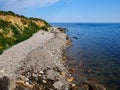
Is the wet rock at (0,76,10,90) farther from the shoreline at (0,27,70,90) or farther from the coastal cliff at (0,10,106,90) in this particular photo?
the shoreline at (0,27,70,90)

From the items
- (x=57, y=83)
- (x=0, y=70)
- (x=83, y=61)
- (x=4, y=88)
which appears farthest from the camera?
(x=83, y=61)

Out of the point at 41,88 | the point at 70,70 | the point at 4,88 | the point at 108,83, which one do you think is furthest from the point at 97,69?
the point at 4,88

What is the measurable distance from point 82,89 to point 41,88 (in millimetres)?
3965

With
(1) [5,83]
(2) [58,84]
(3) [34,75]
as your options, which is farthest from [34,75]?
(1) [5,83]

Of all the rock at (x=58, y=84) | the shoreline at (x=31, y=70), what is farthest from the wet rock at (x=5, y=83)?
the rock at (x=58, y=84)

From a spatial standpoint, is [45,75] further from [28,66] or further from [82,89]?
[82,89]

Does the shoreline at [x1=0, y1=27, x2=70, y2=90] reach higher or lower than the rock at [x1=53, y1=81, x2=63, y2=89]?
higher

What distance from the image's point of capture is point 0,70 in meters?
26.1

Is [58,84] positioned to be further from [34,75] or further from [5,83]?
[5,83]

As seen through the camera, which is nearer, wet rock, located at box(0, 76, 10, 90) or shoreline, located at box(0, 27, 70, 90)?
wet rock, located at box(0, 76, 10, 90)

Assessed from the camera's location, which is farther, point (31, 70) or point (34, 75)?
point (31, 70)

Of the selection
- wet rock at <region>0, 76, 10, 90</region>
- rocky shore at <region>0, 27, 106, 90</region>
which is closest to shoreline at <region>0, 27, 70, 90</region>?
rocky shore at <region>0, 27, 106, 90</region>

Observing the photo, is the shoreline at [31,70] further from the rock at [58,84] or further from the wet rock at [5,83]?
the wet rock at [5,83]

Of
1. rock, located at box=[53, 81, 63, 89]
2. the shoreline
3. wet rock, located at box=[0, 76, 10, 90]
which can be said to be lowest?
rock, located at box=[53, 81, 63, 89]
